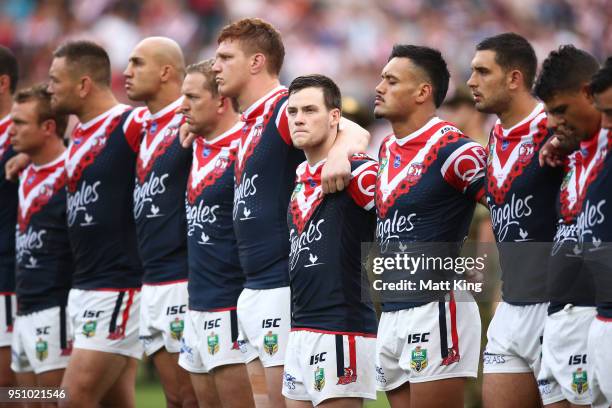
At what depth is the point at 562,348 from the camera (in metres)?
6.47

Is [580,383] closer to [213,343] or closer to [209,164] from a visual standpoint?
[213,343]

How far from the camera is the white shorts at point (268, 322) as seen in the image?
7.62 metres

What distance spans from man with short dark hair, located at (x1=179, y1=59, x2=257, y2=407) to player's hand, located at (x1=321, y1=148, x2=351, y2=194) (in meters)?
1.34

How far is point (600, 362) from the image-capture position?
6117 millimetres

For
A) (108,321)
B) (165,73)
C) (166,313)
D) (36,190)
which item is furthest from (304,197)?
(36,190)

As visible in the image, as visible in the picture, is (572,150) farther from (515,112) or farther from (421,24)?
(421,24)

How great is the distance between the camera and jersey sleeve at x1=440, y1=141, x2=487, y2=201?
23.2 ft

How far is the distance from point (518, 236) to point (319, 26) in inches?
506

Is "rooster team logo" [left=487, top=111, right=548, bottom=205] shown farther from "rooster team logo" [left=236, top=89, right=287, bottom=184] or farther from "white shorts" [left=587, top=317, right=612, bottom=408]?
"rooster team logo" [left=236, top=89, right=287, bottom=184]

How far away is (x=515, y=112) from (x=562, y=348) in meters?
1.50

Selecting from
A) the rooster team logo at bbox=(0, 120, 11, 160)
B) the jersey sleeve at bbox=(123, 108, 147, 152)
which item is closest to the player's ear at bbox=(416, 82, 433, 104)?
the jersey sleeve at bbox=(123, 108, 147, 152)

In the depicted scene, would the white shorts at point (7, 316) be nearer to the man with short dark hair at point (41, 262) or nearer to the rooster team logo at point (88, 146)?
the man with short dark hair at point (41, 262)

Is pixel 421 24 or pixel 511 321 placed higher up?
pixel 421 24

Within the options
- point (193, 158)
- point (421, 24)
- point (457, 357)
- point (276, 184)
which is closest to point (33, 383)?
point (193, 158)
